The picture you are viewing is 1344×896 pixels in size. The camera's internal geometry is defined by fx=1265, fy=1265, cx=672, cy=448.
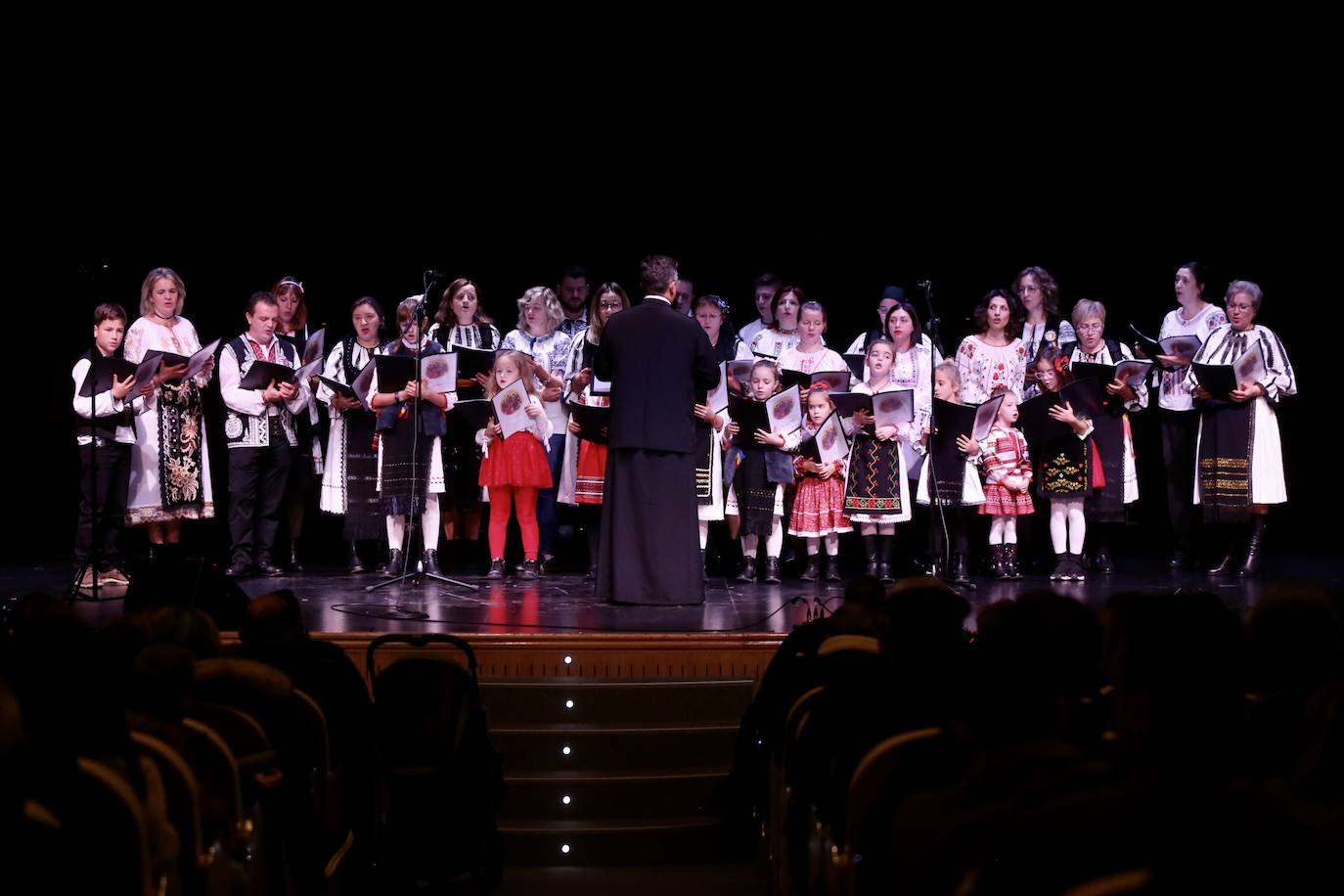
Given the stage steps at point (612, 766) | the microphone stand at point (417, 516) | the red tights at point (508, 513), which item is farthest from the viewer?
the red tights at point (508, 513)

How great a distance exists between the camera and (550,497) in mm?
7984

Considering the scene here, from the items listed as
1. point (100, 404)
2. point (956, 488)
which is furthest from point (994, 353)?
point (100, 404)

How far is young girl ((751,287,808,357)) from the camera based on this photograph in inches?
325

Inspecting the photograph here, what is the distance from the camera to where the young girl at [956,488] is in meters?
7.27

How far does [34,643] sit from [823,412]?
18.9ft

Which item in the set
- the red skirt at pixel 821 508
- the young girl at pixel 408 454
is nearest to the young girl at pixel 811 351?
the red skirt at pixel 821 508

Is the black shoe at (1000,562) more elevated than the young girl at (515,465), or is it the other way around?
the young girl at (515,465)

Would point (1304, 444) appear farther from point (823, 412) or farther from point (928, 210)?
point (823, 412)

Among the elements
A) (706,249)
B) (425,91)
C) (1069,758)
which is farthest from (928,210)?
(1069,758)

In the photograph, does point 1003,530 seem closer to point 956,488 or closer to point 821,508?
point 956,488

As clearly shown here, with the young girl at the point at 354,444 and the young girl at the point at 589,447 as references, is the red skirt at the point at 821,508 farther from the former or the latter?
the young girl at the point at 354,444

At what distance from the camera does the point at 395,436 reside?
292 inches

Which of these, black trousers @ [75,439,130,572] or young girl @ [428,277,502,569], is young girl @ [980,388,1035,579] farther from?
black trousers @ [75,439,130,572]

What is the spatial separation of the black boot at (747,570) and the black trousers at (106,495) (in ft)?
11.8
